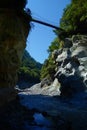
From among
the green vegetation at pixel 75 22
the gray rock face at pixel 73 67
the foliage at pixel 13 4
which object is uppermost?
the green vegetation at pixel 75 22

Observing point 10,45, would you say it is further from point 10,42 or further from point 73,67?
point 73,67

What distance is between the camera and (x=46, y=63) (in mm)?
73438

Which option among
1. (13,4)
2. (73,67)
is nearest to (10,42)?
(13,4)

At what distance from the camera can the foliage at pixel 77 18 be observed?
188 feet

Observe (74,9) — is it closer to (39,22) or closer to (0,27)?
(39,22)

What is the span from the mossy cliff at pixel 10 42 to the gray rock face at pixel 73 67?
1327 centimetres

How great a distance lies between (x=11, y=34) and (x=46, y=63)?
1799 inches

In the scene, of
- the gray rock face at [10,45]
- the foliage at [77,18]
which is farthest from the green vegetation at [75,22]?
the gray rock face at [10,45]

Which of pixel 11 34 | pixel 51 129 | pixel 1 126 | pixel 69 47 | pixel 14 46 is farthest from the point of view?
pixel 69 47

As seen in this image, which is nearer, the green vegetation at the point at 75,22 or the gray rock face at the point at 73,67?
the gray rock face at the point at 73,67

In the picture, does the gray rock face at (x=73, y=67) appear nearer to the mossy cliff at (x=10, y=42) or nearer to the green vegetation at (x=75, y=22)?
the green vegetation at (x=75, y=22)

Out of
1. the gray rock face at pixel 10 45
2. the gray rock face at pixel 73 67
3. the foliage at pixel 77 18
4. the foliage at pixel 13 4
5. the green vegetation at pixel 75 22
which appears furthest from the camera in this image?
the green vegetation at pixel 75 22

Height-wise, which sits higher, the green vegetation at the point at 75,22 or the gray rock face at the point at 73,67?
the green vegetation at the point at 75,22

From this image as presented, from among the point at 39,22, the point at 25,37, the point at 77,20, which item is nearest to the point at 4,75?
the point at 25,37
